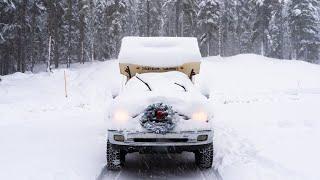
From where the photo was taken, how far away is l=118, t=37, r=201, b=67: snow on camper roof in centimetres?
1011

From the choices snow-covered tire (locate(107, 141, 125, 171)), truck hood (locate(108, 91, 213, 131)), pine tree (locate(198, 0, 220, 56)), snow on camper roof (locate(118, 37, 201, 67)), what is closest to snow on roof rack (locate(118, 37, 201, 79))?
snow on camper roof (locate(118, 37, 201, 67))

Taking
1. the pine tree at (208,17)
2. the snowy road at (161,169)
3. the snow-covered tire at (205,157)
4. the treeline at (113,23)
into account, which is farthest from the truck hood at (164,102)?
the pine tree at (208,17)

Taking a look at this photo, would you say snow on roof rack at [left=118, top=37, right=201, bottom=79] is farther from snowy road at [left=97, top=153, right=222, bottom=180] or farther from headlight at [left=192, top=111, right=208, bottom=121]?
headlight at [left=192, top=111, right=208, bottom=121]

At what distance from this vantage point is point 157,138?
7223mm

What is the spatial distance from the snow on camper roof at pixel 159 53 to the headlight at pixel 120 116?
113 inches

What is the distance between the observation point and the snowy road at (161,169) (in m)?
7.64

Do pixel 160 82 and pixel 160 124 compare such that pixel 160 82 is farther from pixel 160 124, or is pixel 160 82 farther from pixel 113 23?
pixel 113 23

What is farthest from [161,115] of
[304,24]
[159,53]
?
[304,24]

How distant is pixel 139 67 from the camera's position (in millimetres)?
10133

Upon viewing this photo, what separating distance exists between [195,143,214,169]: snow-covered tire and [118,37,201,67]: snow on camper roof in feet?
9.01

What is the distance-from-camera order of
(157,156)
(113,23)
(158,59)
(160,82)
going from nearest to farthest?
1. (160,82)
2. (157,156)
3. (158,59)
4. (113,23)

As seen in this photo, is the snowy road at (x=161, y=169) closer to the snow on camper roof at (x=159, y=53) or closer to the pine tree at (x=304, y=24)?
the snow on camper roof at (x=159, y=53)

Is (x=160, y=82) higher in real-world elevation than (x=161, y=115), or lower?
higher

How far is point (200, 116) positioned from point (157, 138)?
0.78 m
